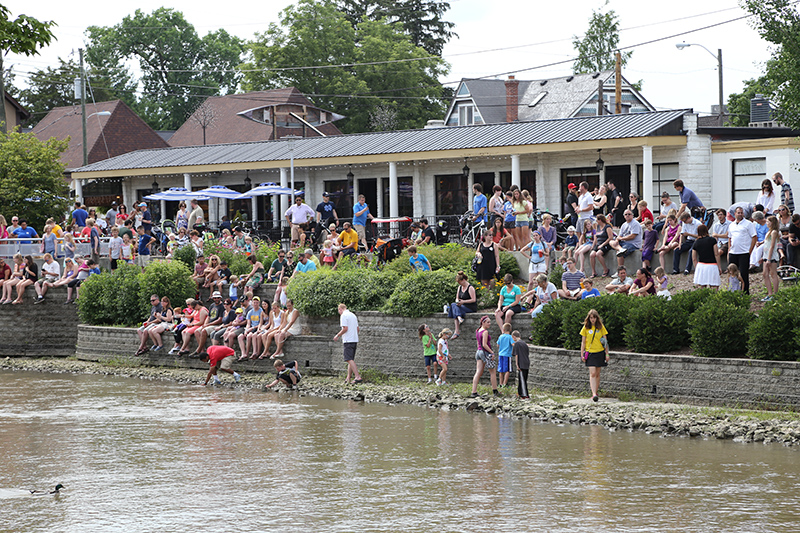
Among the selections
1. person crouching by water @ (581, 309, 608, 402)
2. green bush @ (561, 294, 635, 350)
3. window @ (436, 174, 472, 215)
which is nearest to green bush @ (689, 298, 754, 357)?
person crouching by water @ (581, 309, 608, 402)

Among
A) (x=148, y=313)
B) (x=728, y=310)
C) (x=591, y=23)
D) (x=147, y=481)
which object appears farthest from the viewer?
(x=591, y=23)

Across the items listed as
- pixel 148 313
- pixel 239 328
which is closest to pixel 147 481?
pixel 239 328

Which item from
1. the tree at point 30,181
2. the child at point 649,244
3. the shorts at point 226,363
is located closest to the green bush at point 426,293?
the child at point 649,244

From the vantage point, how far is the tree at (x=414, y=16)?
7512 cm

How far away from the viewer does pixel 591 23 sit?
220 ft

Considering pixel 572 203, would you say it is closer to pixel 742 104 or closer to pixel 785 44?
pixel 785 44

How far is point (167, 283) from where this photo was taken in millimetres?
27922

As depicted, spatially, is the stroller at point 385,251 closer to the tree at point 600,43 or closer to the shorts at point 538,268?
the shorts at point 538,268

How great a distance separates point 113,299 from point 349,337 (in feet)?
31.1

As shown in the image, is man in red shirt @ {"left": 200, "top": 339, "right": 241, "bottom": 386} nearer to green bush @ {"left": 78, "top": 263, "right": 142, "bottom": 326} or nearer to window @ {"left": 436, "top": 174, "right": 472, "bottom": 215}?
green bush @ {"left": 78, "top": 263, "right": 142, "bottom": 326}

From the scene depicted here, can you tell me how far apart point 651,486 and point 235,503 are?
4.95m

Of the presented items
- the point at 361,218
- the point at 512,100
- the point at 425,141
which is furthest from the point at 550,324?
the point at 512,100

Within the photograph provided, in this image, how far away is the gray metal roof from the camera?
2923 centimetres

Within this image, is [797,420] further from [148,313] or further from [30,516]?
[148,313]
